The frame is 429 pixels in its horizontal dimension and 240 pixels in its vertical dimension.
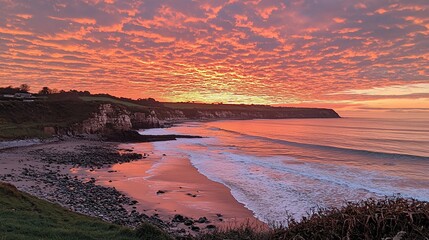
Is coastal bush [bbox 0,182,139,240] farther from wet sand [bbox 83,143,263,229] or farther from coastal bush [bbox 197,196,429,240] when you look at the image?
coastal bush [bbox 197,196,429,240]

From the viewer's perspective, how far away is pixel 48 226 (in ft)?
30.3

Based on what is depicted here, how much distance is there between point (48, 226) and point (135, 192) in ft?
31.1

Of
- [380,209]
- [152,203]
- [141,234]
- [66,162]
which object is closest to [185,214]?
[152,203]

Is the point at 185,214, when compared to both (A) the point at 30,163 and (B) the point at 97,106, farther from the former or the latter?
(B) the point at 97,106

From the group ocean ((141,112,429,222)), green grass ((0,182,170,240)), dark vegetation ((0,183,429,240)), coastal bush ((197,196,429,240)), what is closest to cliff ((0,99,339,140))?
ocean ((141,112,429,222))

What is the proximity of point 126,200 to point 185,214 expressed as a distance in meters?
3.70

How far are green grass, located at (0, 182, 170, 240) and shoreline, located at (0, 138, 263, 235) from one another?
2284mm

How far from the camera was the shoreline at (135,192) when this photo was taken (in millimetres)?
13773

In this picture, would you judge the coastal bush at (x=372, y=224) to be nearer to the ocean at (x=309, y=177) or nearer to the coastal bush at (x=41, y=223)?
the coastal bush at (x=41, y=223)

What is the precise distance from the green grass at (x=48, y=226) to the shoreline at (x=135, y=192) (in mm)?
2284

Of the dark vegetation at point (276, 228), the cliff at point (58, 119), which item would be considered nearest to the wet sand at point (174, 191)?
the dark vegetation at point (276, 228)

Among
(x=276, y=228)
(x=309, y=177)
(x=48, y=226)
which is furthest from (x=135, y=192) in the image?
(x=276, y=228)

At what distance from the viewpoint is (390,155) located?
35.2 m

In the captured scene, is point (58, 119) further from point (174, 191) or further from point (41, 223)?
point (41, 223)
